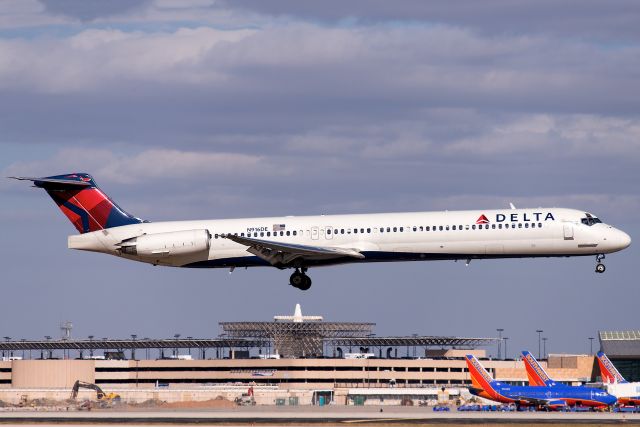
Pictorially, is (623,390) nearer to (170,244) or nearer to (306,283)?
(306,283)

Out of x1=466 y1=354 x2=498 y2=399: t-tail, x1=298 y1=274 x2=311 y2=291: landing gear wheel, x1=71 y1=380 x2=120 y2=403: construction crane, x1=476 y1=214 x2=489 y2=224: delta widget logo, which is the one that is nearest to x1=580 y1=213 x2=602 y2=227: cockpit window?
x1=476 y1=214 x2=489 y2=224: delta widget logo

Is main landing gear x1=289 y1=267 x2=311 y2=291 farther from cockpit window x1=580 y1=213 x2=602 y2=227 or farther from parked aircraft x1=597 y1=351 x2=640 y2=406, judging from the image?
parked aircraft x1=597 y1=351 x2=640 y2=406

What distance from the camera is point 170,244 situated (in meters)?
80.5

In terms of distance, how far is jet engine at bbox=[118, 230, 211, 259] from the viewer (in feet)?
263

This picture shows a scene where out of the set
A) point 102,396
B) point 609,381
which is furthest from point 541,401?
point 102,396

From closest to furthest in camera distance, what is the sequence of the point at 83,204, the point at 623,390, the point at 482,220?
the point at 482,220 < the point at 83,204 < the point at 623,390

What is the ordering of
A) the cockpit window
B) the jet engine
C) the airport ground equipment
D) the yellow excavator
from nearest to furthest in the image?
the cockpit window → the jet engine → the yellow excavator → the airport ground equipment

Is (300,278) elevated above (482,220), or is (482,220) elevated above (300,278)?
(482,220)

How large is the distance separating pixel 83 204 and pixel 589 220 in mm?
31260

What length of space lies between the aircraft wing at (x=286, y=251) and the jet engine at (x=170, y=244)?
9.40ft

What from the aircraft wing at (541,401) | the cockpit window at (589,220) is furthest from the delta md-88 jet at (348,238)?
the aircraft wing at (541,401)

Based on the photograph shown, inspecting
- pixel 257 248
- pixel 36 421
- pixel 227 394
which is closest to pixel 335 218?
pixel 257 248

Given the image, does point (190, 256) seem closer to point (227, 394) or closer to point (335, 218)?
point (335, 218)

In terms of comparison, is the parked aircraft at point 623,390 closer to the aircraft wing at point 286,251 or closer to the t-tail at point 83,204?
the aircraft wing at point 286,251
